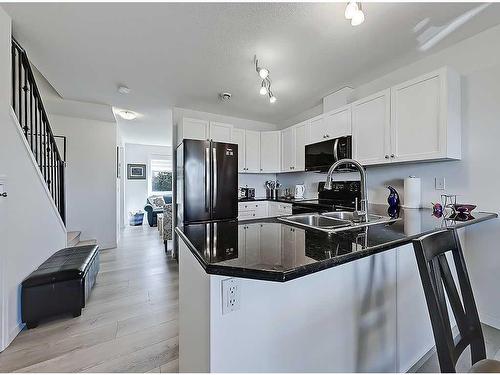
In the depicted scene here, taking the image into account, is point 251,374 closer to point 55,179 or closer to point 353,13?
point 353,13

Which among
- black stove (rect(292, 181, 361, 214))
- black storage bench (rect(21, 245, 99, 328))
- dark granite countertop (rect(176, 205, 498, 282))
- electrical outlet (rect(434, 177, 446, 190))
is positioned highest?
electrical outlet (rect(434, 177, 446, 190))

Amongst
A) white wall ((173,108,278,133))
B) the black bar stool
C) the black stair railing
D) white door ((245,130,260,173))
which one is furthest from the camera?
white door ((245,130,260,173))

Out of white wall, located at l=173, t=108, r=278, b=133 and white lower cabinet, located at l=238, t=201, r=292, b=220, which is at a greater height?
white wall, located at l=173, t=108, r=278, b=133

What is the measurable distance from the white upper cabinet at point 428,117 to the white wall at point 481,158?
11cm

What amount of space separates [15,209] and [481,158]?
13.2 feet

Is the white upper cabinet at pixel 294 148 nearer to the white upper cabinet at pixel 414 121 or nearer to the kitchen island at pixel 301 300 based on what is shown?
the white upper cabinet at pixel 414 121

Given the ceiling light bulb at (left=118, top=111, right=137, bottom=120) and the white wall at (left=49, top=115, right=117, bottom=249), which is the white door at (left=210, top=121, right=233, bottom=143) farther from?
the white wall at (left=49, top=115, right=117, bottom=249)

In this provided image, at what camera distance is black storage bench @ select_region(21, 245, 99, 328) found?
6.16ft

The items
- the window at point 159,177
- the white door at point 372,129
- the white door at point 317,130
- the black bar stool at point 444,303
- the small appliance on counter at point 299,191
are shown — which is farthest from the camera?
the window at point 159,177

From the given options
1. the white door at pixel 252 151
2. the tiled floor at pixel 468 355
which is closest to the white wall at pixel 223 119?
the white door at pixel 252 151

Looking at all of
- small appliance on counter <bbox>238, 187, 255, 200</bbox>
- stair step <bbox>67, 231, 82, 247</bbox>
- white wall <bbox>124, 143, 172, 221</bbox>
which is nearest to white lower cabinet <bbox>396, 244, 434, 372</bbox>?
small appliance on counter <bbox>238, 187, 255, 200</bbox>

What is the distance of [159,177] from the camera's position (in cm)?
805

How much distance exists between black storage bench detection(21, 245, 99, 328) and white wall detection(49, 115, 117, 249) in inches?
83.2

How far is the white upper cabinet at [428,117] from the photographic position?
1964 millimetres
